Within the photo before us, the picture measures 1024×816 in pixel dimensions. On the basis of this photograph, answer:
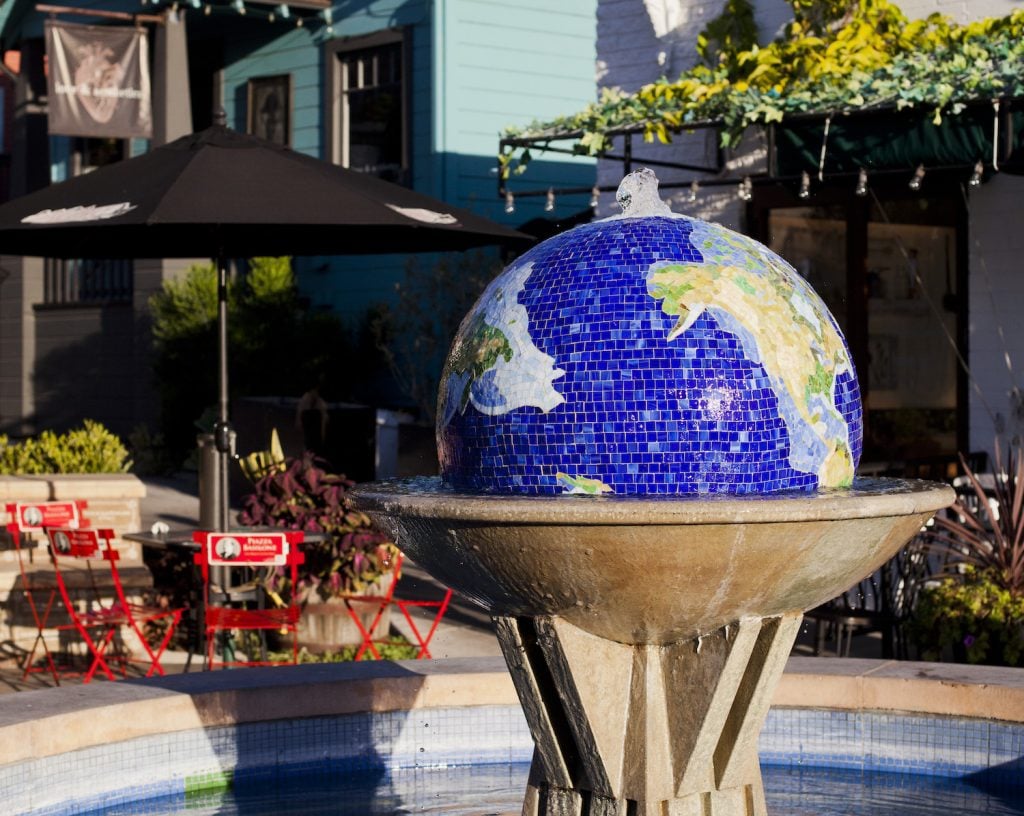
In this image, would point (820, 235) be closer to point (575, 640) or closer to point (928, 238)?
point (928, 238)

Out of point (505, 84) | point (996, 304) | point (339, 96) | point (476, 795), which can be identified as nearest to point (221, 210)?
point (476, 795)

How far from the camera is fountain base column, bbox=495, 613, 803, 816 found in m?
4.61

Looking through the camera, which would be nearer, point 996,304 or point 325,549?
point 325,549

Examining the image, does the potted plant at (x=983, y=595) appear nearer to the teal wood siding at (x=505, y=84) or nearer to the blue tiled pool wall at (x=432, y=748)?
the blue tiled pool wall at (x=432, y=748)

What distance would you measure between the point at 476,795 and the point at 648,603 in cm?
260

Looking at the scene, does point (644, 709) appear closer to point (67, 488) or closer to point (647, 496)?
point (647, 496)

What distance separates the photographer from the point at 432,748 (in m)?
7.05

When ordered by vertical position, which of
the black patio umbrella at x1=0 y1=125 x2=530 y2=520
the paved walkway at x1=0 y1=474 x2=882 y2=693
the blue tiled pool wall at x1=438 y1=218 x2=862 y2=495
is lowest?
the paved walkway at x1=0 y1=474 x2=882 y2=693

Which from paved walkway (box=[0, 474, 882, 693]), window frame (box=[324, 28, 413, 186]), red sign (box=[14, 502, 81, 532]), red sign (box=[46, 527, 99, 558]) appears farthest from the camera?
window frame (box=[324, 28, 413, 186])

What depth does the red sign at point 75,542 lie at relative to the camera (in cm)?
873

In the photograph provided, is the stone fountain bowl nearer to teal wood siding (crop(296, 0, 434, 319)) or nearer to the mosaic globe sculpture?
the mosaic globe sculpture

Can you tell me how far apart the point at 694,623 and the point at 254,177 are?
511 cm

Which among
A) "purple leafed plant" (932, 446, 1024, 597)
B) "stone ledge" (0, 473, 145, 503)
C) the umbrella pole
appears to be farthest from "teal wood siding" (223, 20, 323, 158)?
"purple leafed plant" (932, 446, 1024, 597)

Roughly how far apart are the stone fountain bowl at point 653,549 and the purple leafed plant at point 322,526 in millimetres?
4968
